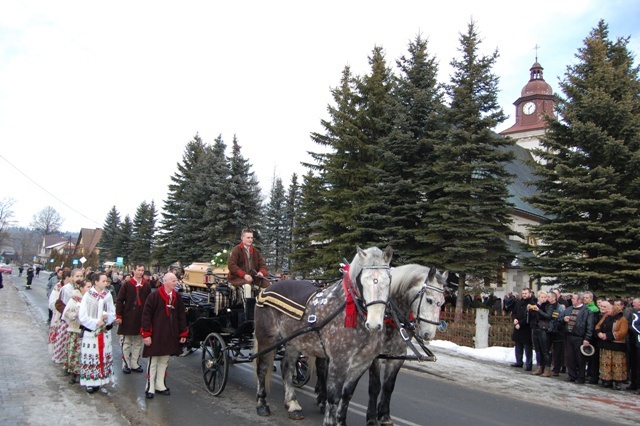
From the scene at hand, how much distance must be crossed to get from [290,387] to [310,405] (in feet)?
2.32

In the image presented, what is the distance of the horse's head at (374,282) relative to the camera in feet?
17.4

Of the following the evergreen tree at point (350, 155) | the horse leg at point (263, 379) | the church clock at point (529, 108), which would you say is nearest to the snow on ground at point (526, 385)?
the horse leg at point (263, 379)

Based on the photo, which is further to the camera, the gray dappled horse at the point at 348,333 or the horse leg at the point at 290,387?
the horse leg at the point at 290,387

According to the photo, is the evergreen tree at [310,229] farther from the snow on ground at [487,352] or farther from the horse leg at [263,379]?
the horse leg at [263,379]

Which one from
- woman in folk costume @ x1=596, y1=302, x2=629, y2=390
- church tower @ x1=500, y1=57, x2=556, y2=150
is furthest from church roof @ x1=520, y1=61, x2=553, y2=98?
woman in folk costume @ x1=596, y1=302, x2=629, y2=390

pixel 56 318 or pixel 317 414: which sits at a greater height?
pixel 56 318

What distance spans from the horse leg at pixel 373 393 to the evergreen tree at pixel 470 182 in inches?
457

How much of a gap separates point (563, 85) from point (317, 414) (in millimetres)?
16578

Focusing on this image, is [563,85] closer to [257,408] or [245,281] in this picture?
[245,281]

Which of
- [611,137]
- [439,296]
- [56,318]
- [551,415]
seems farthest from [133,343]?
[611,137]

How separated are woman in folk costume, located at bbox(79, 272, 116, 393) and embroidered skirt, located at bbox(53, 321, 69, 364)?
1301 millimetres

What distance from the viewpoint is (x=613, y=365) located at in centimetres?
1051

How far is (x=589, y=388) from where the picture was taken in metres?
10.5

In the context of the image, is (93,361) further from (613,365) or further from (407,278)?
(613,365)
